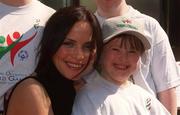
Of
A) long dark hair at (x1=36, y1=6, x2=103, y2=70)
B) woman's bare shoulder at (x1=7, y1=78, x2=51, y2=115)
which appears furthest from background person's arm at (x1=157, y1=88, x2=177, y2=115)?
woman's bare shoulder at (x1=7, y1=78, x2=51, y2=115)

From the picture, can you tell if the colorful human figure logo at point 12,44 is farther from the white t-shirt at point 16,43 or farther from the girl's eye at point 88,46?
the girl's eye at point 88,46

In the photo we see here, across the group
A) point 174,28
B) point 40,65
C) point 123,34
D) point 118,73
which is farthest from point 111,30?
point 174,28

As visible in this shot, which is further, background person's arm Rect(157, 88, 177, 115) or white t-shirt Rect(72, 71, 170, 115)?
background person's arm Rect(157, 88, 177, 115)

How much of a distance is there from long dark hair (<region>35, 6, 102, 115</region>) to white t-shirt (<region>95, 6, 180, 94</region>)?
284mm

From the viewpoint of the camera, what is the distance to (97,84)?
2383mm

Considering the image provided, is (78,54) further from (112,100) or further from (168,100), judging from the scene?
(168,100)

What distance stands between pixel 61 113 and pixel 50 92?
109mm

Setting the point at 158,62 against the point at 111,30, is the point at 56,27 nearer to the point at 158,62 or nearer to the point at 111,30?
the point at 111,30

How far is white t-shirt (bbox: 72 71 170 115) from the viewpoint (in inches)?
89.4

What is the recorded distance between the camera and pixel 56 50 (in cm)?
225

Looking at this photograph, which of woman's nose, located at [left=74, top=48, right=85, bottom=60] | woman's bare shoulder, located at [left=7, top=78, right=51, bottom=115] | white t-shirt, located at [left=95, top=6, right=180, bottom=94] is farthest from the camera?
white t-shirt, located at [left=95, top=6, right=180, bottom=94]

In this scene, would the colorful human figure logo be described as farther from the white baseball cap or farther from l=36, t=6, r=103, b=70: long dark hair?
the white baseball cap

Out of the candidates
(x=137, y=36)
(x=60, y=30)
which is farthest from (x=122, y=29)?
(x=60, y=30)

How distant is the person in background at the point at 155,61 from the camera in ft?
8.46
